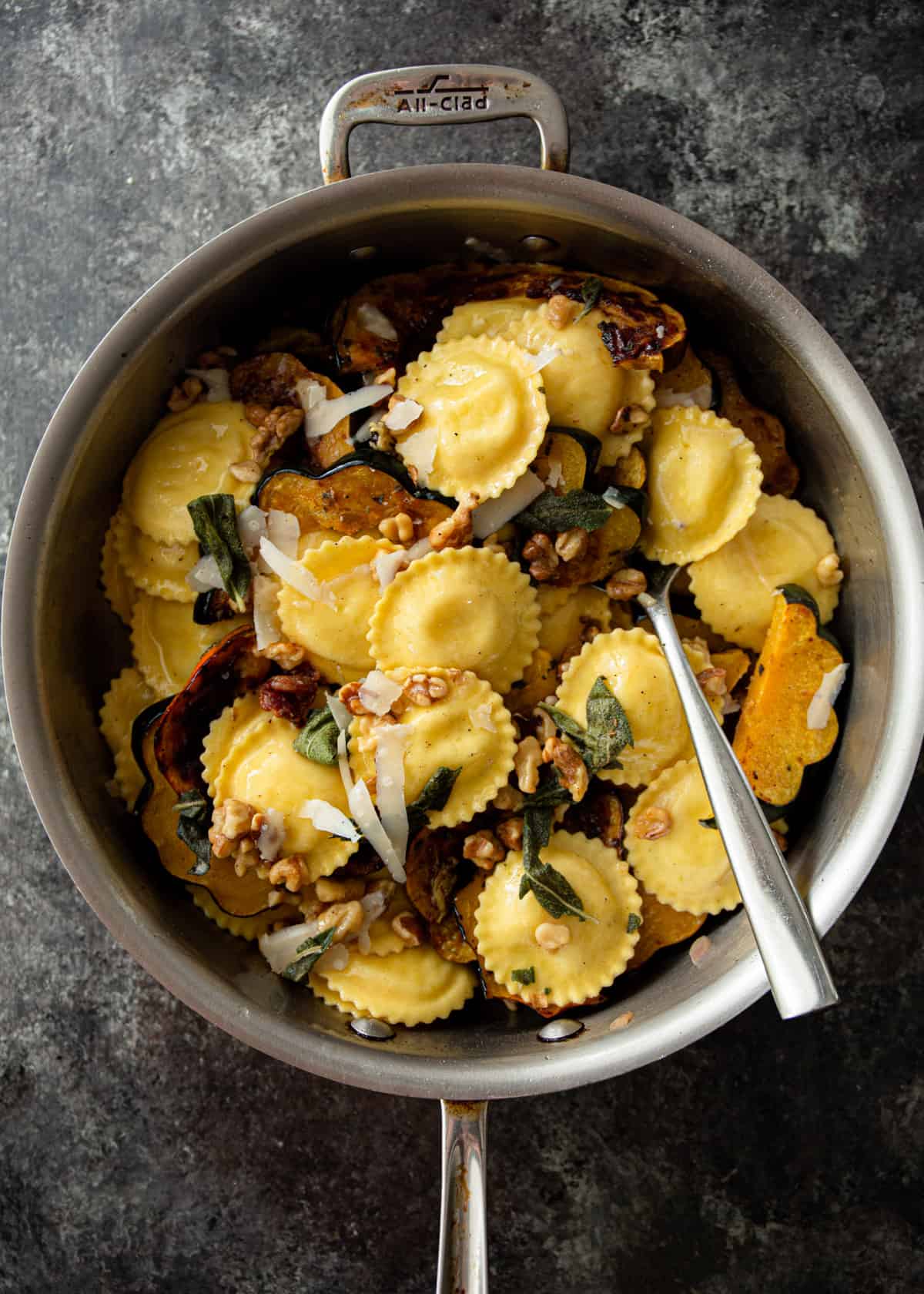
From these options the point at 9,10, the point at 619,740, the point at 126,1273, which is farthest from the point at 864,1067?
the point at 9,10

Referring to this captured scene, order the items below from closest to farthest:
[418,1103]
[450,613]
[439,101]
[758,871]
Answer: [758,871] < [439,101] < [450,613] < [418,1103]

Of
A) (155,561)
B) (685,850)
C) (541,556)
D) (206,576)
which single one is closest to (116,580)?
(155,561)

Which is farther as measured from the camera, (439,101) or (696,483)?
(696,483)

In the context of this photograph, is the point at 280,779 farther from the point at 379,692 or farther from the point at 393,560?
the point at 393,560

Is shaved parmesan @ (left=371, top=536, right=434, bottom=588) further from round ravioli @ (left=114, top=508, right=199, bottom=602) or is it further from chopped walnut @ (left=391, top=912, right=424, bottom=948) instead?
chopped walnut @ (left=391, top=912, right=424, bottom=948)

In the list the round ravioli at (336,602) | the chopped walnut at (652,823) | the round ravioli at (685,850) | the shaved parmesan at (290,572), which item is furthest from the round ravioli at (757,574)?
the shaved parmesan at (290,572)

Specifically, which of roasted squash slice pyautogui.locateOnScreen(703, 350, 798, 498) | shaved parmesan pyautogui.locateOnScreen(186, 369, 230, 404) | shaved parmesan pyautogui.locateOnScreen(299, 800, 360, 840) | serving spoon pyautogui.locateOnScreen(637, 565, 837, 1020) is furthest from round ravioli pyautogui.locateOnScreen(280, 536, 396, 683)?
roasted squash slice pyautogui.locateOnScreen(703, 350, 798, 498)

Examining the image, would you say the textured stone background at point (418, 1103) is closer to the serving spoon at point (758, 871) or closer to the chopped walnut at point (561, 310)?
the chopped walnut at point (561, 310)
